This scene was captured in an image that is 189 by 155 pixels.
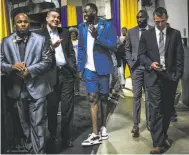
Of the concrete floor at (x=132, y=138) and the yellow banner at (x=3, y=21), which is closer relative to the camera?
the concrete floor at (x=132, y=138)

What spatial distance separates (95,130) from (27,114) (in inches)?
43.1

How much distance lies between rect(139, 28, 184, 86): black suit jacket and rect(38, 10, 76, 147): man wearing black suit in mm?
956

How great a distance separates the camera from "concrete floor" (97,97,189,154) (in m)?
3.85

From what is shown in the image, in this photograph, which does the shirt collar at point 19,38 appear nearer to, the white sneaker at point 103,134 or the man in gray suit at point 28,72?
the man in gray suit at point 28,72

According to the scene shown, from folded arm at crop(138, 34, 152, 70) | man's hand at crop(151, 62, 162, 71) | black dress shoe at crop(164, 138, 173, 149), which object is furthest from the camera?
black dress shoe at crop(164, 138, 173, 149)

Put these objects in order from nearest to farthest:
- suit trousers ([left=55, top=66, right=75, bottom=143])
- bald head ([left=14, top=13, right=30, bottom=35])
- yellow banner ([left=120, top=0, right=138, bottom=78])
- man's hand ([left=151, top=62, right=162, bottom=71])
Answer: bald head ([left=14, top=13, right=30, bottom=35]) < man's hand ([left=151, top=62, right=162, bottom=71]) < suit trousers ([left=55, top=66, right=75, bottom=143]) < yellow banner ([left=120, top=0, right=138, bottom=78])

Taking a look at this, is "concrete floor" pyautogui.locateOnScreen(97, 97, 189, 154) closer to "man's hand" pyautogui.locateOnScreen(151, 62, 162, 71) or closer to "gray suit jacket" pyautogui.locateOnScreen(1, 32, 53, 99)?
"man's hand" pyautogui.locateOnScreen(151, 62, 162, 71)

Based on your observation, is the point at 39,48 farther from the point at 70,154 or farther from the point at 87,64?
the point at 70,154

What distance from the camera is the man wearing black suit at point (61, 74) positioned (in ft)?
12.8

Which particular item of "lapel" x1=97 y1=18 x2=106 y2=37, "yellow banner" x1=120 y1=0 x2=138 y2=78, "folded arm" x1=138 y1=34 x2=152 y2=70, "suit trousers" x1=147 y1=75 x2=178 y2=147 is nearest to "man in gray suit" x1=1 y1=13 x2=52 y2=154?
"lapel" x1=97 y1=18 x2=106 y2=37

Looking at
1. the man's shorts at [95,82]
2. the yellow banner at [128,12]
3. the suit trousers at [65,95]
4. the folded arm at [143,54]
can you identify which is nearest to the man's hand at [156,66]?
the folded arm at [143,54]

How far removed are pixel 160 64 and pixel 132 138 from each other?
3.98ft

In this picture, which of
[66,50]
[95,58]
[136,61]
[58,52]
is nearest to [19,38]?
[58,52]

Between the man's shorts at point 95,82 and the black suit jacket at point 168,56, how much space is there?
661 mm
